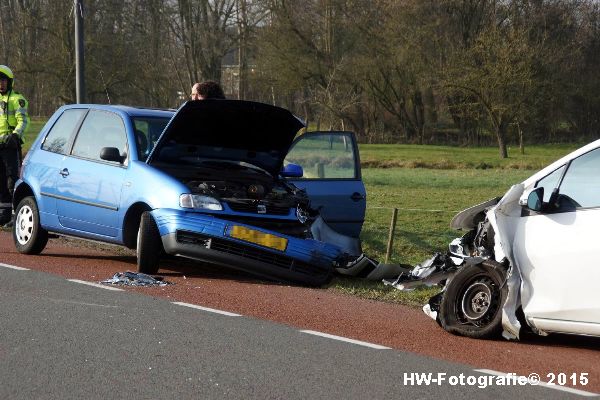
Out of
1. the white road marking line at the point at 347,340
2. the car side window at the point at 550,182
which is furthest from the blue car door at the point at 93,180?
the car side window at the point at 550,182

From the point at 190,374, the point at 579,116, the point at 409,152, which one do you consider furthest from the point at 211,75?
the point at 190,374

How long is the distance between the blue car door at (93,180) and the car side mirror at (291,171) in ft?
5.87

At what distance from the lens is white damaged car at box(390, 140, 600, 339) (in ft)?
23.2

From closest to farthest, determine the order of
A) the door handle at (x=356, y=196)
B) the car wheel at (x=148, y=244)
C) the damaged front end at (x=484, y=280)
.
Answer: the damaged front end at (x=484, y=280) < the car wheel at (x=148, y=244) < the door handle at (x=356, y=196)

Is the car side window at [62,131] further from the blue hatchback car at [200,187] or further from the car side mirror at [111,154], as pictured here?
the car side mirror at [111,154]

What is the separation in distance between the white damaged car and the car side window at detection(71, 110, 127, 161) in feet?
15.1

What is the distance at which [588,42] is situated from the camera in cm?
6181

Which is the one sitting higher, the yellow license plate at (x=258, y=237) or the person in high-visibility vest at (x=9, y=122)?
the person in high-visibility vest at (x=9, y=122)

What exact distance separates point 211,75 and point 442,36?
13.3 metres

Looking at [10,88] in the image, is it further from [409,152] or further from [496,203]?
[409,152]

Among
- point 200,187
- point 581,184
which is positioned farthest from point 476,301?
point 200,187

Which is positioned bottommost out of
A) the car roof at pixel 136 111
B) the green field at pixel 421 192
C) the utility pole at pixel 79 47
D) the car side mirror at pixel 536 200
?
the green field at pixel 421 192

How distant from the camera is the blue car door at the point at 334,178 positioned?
38.8 ft

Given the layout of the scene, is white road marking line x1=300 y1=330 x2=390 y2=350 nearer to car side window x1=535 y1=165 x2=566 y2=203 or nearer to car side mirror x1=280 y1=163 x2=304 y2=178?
car side window x1=535 y1=165 x2=566 y2=203
